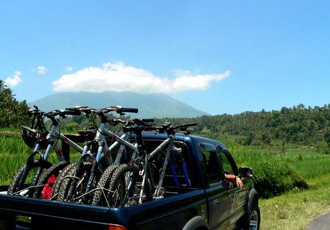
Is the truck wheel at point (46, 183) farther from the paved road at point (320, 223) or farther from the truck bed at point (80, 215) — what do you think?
the paved road at point (320, 223)

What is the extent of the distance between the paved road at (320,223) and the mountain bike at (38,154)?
17.8 feet

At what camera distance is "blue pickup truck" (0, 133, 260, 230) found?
8.51 ft

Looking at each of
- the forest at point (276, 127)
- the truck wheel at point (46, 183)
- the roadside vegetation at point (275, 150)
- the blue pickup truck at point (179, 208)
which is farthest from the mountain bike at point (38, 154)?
the forest at point (276, 127)

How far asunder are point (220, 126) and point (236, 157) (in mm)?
104315

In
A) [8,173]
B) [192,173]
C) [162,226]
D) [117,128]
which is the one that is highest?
[117,128]

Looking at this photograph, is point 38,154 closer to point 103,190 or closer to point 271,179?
point 103,190

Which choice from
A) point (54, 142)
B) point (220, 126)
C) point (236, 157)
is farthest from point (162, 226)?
point (220, 126)

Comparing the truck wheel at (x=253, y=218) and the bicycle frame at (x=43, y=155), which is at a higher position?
the bicycle frame at (x=43, y=155)

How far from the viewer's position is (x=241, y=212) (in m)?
5.60

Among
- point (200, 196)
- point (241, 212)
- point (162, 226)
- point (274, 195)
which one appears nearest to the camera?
point (162, 226)

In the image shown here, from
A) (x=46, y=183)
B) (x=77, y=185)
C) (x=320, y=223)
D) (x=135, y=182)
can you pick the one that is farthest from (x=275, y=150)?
(x=77, y=185)

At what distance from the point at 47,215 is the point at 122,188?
833 mm

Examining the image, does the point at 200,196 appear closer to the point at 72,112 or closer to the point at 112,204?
the point at 112,204

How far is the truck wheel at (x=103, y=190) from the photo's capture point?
121 inches
